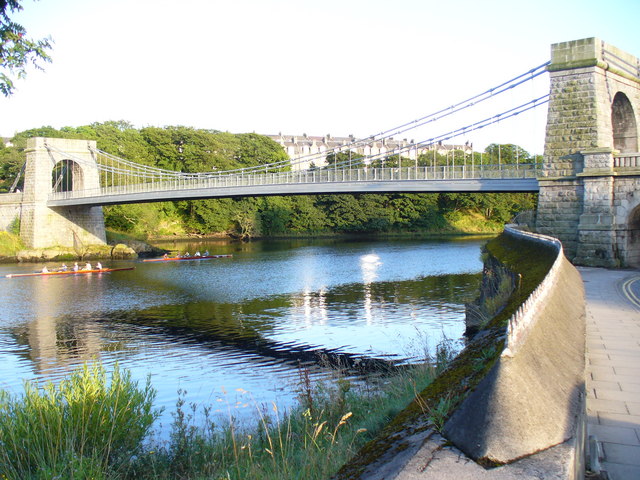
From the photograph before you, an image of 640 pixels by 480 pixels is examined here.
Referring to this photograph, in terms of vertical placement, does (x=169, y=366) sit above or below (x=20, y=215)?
below

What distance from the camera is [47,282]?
25.6m

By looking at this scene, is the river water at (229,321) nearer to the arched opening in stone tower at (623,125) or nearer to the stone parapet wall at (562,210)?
the stone parapet wall at (562,210)

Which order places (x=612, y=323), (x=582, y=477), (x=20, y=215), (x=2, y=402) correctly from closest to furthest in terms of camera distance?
A: (x=582, y=477) < (x=2, y=402) < (x=612, y=323) < (x=20, y=215)

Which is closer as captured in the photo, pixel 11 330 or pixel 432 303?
pixel 11 330

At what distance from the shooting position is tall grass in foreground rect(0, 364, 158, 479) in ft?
14.6

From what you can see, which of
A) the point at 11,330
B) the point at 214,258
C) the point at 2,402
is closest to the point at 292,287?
the point at 11,330

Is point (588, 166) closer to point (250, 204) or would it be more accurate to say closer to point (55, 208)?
point (55, 208)

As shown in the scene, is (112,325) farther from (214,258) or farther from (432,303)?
(214,258)

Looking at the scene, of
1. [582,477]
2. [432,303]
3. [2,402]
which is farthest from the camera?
[432,303]

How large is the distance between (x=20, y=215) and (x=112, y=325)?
28.6 m

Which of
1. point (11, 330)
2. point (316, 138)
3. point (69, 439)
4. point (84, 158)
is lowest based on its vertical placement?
point (11, 330)

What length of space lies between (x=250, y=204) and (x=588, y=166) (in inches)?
1625

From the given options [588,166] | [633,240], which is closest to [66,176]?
[588,166]

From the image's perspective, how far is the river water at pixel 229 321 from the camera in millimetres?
10703
